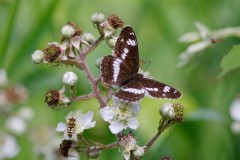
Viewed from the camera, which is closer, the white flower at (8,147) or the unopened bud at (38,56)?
the unopened bud at (38,56)

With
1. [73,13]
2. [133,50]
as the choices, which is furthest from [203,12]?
[133,50]

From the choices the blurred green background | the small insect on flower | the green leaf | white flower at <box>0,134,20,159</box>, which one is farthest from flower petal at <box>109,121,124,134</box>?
white flower at <box>0,134,20,159</box>

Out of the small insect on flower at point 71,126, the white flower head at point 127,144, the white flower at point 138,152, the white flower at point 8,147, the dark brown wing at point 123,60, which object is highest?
the white flower at point 8,147

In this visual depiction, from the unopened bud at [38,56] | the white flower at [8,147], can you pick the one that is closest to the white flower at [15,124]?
the white flower at [8,147]

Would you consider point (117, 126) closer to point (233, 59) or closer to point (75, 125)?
point (75, 125)

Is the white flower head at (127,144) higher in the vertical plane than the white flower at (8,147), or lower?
lower

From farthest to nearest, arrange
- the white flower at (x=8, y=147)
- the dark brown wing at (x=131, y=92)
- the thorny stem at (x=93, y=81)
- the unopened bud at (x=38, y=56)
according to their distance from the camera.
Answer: the white flower at (x=8, y=147)
the unopened bud at (x=38, y=56)
the thorny stem at (x=93, y=81)
the dark brown wing at (x=131, y=92)

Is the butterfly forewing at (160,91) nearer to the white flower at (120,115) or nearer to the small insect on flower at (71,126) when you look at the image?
the white flower at (120,115)
